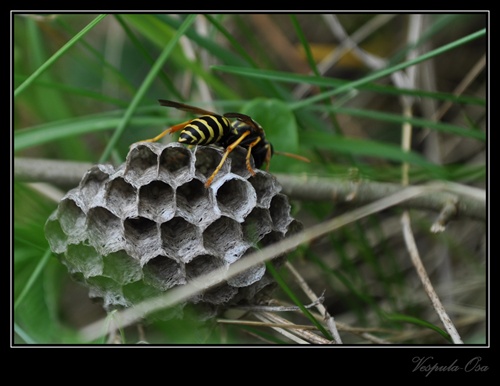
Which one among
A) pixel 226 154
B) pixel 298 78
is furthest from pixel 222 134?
pixel 298 78

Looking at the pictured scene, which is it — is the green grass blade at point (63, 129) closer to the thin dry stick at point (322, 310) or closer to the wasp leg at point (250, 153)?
the wasp leg at point (250, 153)

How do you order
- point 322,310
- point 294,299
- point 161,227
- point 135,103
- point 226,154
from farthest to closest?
point 135,103 → point 322,310 → point 226,154 → point 161,227 → point 294,299

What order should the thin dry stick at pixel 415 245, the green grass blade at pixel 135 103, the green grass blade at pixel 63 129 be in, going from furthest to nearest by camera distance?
the green grass blade at pixel 63 129, the green grass blade at pixel 135 103, the thin dry stick at pixel 415 245

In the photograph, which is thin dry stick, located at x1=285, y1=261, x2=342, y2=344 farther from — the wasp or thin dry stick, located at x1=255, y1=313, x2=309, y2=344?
the wasp

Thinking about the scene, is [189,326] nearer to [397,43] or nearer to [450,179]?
[450,179]

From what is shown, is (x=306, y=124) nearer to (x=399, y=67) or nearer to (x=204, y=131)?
(x=399, y=67)

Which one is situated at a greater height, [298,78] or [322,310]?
[298,78]

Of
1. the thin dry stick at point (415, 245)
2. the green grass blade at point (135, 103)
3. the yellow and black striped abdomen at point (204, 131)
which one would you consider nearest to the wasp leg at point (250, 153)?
the yellow and black striped abdomen at point (204, 131)
